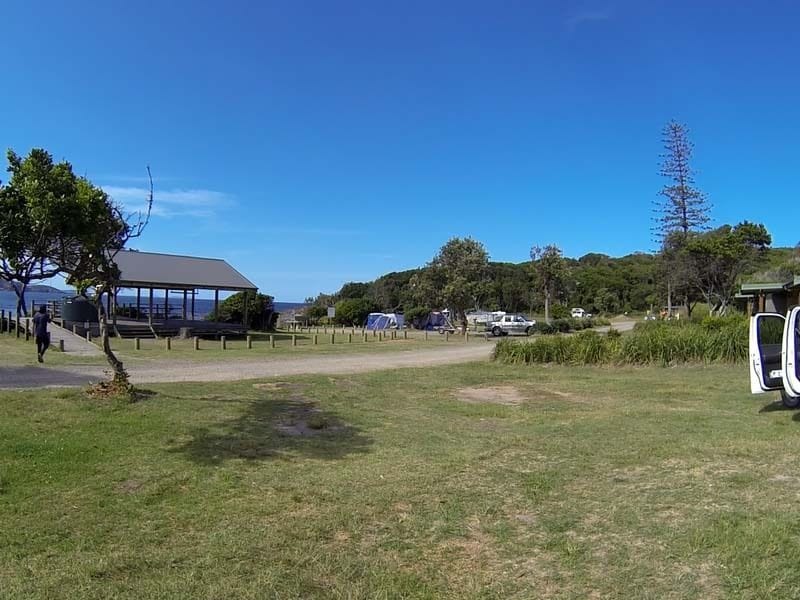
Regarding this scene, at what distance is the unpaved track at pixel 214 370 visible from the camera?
13414 mm

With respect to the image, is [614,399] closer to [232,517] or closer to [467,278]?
[232,517]

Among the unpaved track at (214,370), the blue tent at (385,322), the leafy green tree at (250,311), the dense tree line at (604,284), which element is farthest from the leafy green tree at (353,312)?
the unpaved track at (214,370)

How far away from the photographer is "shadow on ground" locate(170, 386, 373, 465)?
6949 millimetres

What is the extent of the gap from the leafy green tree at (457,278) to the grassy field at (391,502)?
3390 cm

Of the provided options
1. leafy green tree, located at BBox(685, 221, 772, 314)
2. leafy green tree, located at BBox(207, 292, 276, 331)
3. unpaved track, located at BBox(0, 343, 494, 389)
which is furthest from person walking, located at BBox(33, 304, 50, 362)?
leafy green tree, located at BBox(685, 221, 772, 314)

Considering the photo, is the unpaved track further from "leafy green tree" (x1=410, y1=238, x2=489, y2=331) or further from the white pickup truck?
"leafy green tree" (x1=410, y1=238, x2=489, y2=331)

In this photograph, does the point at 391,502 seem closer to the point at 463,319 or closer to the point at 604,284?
the point at 463,319

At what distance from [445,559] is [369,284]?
8551 cm

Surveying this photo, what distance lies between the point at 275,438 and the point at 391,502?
299 cm

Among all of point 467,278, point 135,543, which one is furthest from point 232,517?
point 467,278

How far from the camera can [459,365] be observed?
18531 millimetres

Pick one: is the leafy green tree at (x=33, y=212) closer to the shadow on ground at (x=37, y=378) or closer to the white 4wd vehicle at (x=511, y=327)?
the shadow on ground at (x=37, y=378)

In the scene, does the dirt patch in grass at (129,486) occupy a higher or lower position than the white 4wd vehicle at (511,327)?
lower

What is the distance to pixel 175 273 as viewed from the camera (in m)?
34.2
